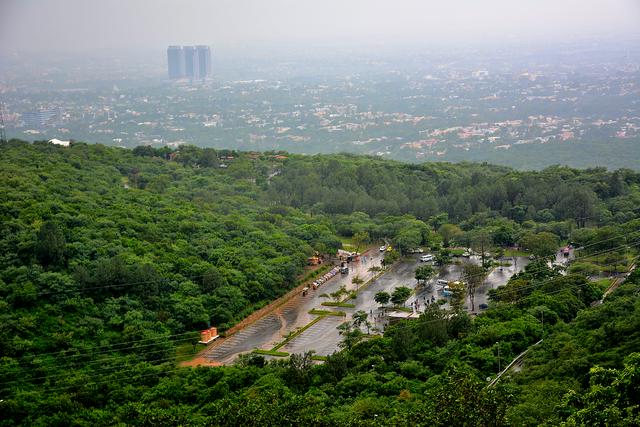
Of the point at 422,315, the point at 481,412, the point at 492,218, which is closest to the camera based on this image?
the point at 481,412

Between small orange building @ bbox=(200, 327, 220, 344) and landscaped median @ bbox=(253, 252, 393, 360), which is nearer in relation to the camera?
landscaped median @ bbox=(253, 252, 393, 360)

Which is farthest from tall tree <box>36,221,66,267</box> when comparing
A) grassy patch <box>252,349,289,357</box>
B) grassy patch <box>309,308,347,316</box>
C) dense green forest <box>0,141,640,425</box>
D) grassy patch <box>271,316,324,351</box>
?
grassy patch <box>309,308,347,316</box>

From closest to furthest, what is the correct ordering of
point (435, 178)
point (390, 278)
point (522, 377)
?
point (522, 377)
point (390, 278)
point (435, 178)

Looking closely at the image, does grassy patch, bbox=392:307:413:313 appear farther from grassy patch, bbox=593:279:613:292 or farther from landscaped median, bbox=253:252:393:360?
grassy patch, bbox=593:279:613:292

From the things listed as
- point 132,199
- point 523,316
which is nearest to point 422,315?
point 523,316

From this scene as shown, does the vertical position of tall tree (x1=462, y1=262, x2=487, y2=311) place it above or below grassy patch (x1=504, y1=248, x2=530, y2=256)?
above

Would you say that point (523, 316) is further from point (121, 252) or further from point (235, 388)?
point (121, 252)
